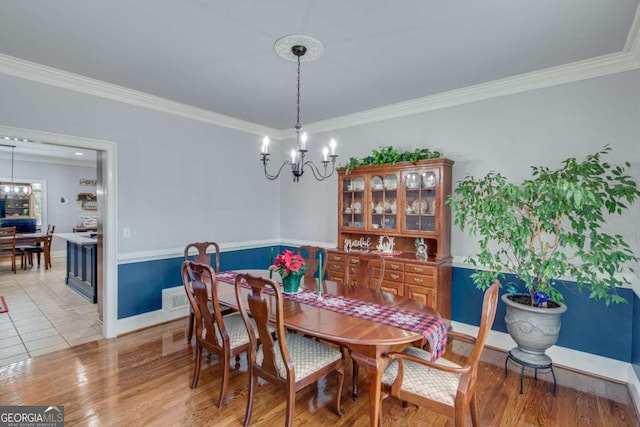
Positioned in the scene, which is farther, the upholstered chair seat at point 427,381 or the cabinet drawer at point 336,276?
the cabinet drawer at point 336,276

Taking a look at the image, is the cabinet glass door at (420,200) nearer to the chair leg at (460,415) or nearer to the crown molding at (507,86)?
the crown molding at (507,86)

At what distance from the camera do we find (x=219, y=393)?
96.6 inches

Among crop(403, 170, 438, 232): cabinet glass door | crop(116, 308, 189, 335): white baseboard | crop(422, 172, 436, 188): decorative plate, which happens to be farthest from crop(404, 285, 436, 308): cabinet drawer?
crop(116, 308, 189, 335): white baseboard

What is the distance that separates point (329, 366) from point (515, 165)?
266 centimetres

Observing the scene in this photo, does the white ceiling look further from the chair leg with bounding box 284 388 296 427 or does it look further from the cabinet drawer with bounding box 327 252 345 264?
the chair leg with bounding box 284 388 296 427

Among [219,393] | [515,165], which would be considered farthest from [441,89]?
[219,393]

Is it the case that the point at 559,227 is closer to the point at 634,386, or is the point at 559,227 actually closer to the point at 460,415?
the point at 634,386

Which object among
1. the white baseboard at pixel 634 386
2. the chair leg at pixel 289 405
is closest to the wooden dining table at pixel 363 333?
the chair leg at pixel 289 405

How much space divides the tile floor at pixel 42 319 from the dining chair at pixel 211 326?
1.84m

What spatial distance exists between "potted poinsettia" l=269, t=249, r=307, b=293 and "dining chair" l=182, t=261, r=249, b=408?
0.47 metres

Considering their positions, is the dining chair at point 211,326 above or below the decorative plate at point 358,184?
below

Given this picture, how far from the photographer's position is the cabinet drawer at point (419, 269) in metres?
3.25

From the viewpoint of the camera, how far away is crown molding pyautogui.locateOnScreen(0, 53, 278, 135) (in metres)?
2.88

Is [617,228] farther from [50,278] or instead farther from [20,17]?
[50,278]
